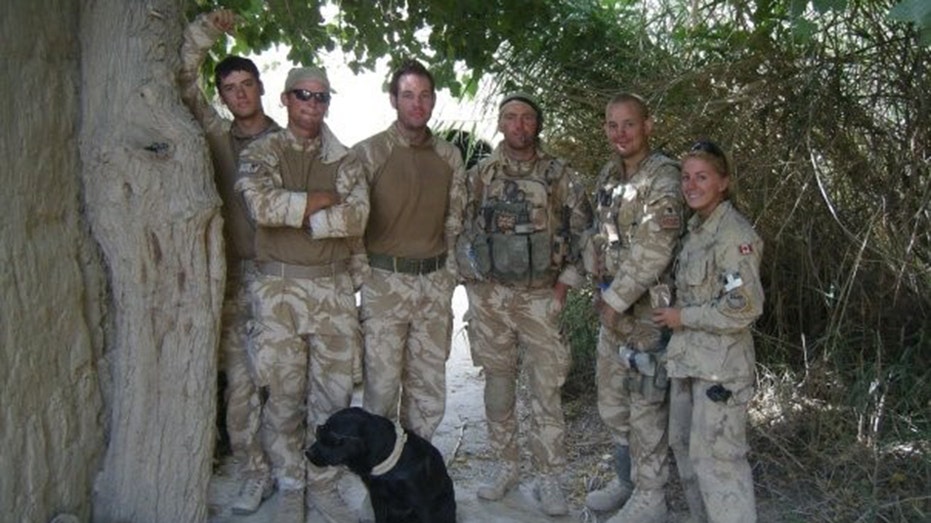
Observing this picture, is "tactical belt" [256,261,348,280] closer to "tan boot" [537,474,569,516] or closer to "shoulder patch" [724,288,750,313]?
"tan boot" [537,474,569,516]

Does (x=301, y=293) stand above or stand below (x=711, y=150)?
below

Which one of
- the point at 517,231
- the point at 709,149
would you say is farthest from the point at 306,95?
the point at 709,149

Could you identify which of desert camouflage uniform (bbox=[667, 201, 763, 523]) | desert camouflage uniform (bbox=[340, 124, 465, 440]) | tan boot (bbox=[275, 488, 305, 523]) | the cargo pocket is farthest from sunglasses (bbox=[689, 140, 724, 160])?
tan boot (bbox=[275, 488, 305, 523])

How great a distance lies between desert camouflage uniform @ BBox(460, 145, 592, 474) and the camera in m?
3.89

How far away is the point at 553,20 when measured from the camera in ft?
16.2

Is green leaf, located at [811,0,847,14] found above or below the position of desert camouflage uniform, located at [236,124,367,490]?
above

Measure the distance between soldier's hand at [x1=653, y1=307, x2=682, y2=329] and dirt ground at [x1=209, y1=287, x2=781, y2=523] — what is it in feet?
3.58

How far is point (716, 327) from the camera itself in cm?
→ 322

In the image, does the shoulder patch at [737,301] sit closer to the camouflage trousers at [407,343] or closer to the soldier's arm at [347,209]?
the camouflage trousers at [407,343]

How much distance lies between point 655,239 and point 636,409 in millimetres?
782

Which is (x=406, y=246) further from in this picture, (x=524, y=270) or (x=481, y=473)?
(x=481, y=473)

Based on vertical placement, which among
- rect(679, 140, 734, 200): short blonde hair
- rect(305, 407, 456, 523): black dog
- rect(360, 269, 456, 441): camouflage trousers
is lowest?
rect(305, 407, 456, 523): black dog

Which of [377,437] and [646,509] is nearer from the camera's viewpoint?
[377,437]

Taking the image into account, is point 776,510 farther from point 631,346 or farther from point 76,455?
point 76,455
